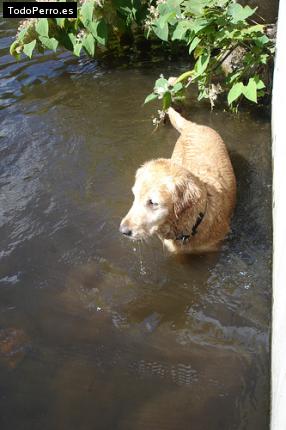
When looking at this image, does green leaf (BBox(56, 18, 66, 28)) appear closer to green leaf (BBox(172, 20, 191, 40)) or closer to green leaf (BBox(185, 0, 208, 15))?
green leaf (BBox(172, 20, 191, 40))

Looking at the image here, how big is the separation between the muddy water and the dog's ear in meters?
0.67

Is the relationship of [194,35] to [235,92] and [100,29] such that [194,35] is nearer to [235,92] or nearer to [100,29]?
[235,92]

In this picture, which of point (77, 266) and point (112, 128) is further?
point (112, 128)

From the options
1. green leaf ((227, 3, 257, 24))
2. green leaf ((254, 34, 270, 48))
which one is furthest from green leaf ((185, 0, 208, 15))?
green leaf ((254, 34, 270, 48))

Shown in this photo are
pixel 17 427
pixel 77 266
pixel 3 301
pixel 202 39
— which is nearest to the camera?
pixel 17 427

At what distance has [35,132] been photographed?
6.77 meters

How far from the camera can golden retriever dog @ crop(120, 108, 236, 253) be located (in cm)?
415

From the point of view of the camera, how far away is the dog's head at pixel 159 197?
4109mm

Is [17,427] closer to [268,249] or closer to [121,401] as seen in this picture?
[121,401]

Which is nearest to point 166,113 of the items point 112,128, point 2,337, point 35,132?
point 112,128

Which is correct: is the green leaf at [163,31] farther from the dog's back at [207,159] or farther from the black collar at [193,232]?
the black collar at [193,232]

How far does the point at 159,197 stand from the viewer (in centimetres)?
410

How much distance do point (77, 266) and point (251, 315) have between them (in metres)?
1.76

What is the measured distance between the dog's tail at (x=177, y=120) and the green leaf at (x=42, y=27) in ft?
7.43
